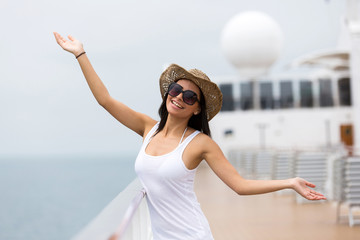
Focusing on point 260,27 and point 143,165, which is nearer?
point 143,165

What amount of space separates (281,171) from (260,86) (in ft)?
64.4

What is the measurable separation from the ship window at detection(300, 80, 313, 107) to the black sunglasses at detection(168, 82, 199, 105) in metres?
30.5

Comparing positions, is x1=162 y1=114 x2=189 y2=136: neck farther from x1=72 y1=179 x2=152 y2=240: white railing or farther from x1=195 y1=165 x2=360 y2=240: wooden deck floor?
x1=195 y1=165 x2=360 y2=240: wooden deck floor

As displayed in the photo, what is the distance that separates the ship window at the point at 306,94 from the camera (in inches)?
1302

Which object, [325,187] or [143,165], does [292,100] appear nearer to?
[325,187]

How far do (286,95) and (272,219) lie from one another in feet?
81.7

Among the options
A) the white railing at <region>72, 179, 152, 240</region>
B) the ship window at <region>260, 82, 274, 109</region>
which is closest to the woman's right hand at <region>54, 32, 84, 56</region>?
the white railing at <region>72, 179, 152, 240</region>

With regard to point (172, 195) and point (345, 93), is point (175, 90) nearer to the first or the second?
point (172, 195)

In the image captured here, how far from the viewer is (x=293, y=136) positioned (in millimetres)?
31750

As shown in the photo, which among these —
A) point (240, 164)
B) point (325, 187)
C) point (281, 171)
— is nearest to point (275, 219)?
point (325, 187)

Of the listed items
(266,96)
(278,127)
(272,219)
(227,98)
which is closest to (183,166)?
(272,219)

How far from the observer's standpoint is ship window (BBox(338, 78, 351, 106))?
33.3m

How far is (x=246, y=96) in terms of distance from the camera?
33406mm

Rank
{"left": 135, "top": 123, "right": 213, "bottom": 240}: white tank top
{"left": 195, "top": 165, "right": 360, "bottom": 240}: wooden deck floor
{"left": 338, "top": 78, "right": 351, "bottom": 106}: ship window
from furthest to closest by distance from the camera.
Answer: {"left": 338, "top": 78, "right": 351, "bottom": 106}: ship window < {"left": 195, "top": 165, "right": 360, "bottom": 240}: wooden deck floor < {"left": 135, "top": 123, "right": 213, "bottom": 240}: white tank top
